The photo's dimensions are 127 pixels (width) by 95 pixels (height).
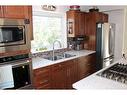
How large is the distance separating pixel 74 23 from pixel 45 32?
0.81m

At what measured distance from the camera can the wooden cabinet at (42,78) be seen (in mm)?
2253

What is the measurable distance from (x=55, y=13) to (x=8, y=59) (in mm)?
2025

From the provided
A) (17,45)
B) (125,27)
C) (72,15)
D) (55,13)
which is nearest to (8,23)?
(17,45)

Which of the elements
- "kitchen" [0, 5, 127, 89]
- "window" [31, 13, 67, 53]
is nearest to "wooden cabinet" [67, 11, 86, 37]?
"kitchen" [0, 5, 127, 89]

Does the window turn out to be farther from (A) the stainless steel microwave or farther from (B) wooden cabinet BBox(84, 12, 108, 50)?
(A) the stainless steel microwave

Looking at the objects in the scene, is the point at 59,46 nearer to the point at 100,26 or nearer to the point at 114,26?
the point at 100,26

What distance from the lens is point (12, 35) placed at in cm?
164

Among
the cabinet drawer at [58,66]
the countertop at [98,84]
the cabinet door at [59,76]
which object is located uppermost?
the countertop at [98,84]

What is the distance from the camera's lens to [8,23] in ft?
5.18

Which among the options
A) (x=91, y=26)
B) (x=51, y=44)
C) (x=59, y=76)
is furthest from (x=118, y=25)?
(x=59, y=76)

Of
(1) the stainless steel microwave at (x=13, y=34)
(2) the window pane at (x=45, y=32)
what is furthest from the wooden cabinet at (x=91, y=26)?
(1) the stainless steel microwave at (x=13, y=34)

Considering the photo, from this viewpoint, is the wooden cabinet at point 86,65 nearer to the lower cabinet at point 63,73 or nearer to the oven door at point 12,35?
the lower cabinet at point 63,73

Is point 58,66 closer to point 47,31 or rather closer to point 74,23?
point 47,31

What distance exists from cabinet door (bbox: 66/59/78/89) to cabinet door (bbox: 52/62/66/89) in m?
0.14
